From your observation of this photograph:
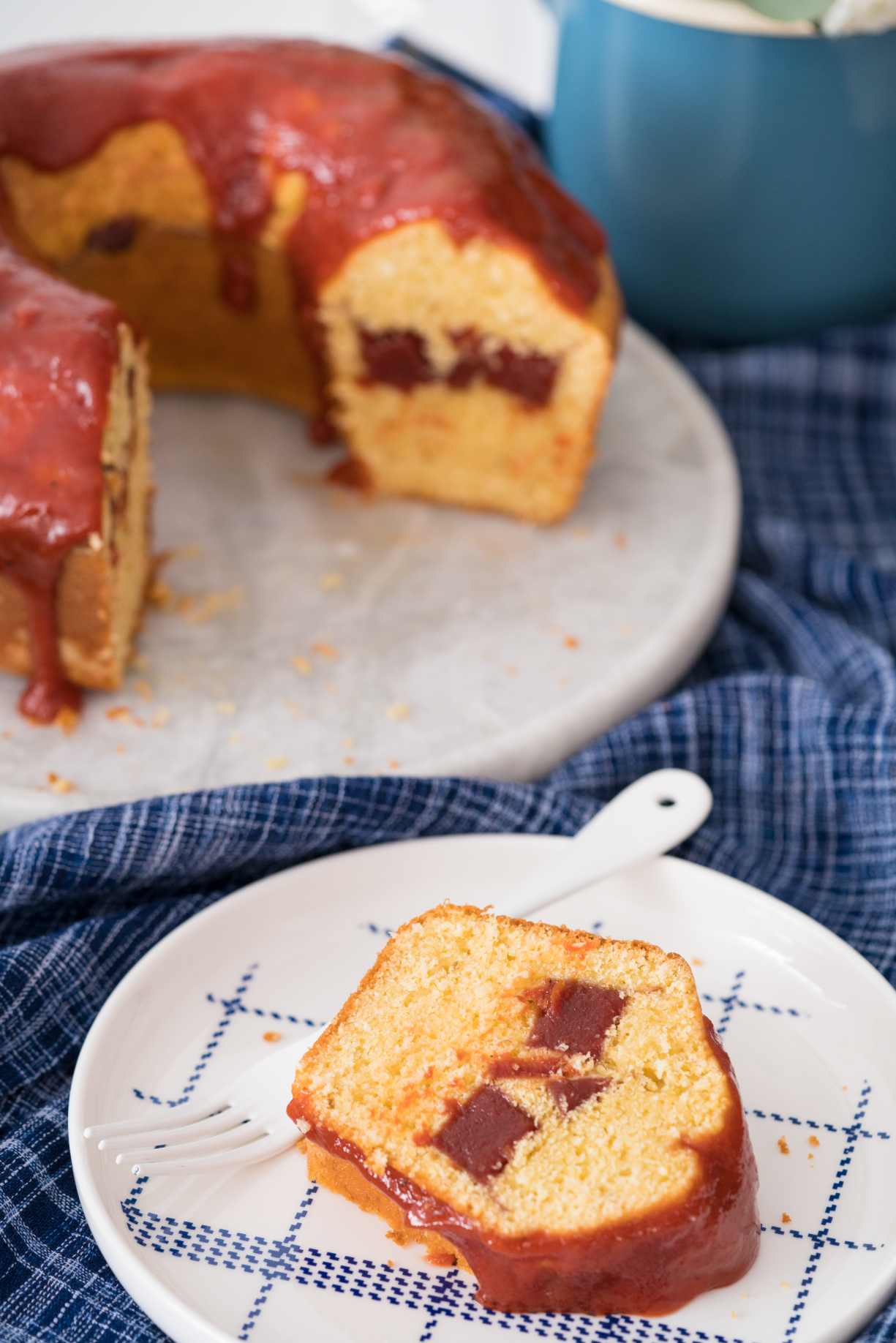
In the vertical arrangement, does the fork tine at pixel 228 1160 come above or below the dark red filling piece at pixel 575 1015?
below

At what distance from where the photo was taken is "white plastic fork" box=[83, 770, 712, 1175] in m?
2.08

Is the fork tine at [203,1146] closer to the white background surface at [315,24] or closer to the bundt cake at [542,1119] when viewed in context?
the bundt cake at [542,1119]

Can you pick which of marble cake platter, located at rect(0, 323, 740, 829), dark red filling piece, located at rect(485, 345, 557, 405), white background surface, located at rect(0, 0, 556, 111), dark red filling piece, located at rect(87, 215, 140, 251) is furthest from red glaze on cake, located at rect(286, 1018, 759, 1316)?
white background surface, located at rect(0, 0, 556, 111)

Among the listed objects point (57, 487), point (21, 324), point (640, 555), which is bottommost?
point (640, 555)

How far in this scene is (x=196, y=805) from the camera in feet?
8.57

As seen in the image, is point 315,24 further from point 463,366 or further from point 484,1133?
point 484,1133

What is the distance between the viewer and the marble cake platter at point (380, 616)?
2953mm

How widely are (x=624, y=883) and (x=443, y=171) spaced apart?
1760 mm

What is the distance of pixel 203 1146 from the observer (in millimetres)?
2090

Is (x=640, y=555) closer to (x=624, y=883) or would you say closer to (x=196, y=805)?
(x=624, y=883)

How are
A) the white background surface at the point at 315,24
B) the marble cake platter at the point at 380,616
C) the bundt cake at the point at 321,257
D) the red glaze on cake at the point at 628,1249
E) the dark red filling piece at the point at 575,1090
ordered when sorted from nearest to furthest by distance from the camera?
the red glaze on cake at the point at 628,1249, the dark red filling piece at the point at 575,1090, the marble cake platter at the point at 380,616, the bundt cake at the point at 321,257, the white background surface at the point at 315,24

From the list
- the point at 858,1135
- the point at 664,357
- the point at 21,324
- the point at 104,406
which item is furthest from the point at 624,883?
the point at 664,357

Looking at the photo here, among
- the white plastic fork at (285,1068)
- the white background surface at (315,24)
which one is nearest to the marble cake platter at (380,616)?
the white plastic fork at (285,1068)

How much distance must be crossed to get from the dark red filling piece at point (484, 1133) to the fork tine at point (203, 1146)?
312mm
